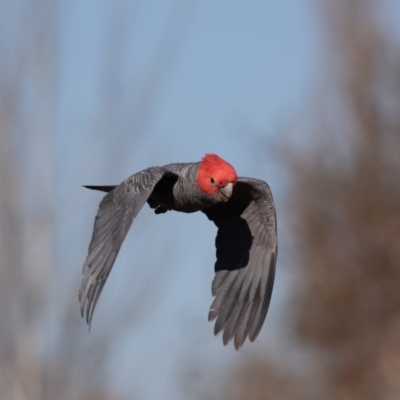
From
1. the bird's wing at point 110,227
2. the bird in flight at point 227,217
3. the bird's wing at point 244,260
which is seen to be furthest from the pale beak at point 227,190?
the bird's wing at point 244,260

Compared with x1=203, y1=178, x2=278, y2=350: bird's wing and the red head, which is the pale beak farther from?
x1=203, y1=178, x2=278, y2=350: bird's wing

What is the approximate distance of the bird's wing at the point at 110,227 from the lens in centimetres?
644

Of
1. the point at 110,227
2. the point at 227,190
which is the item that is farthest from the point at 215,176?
the point at 110,227

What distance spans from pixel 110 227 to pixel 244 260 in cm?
149

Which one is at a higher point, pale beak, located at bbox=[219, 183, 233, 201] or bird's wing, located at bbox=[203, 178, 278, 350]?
pale beak, located at bbox=[219, 183, 233, 201]

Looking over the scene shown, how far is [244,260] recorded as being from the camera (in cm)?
798

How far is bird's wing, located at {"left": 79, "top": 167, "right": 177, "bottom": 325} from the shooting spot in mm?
6438

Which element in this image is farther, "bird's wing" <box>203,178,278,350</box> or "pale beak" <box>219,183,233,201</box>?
"bird's wing" <box>203,178,278,350</box>

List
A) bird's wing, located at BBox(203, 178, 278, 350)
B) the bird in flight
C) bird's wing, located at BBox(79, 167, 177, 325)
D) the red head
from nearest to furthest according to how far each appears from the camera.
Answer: bird's wing, located at BBox(79, 167, 177, 325)
the bird in flight
the red head
bird's wing, located at BBox(203, 178, 278, 350)

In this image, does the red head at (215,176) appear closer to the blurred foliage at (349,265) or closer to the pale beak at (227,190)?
the pale beak at (227,190)

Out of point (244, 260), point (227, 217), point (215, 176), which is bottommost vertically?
point (244, 260)

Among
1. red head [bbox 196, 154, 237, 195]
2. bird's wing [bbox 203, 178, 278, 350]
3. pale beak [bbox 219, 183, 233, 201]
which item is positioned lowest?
bird's wing [bbox 203, 178, 278, 350]

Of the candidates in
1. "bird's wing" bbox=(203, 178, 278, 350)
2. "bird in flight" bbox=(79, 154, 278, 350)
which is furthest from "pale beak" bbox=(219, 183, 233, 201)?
"bird's wing" bbox=(203, 178, 278, 350)

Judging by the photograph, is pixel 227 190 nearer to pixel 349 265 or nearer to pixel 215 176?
pixel 215 176
